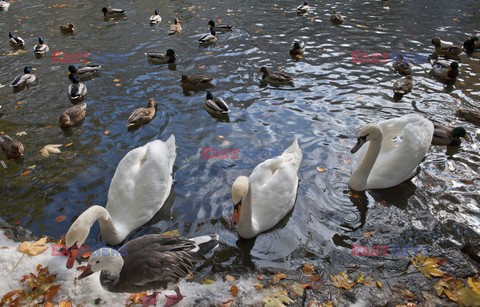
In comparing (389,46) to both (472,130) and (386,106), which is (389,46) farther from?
(472,130)

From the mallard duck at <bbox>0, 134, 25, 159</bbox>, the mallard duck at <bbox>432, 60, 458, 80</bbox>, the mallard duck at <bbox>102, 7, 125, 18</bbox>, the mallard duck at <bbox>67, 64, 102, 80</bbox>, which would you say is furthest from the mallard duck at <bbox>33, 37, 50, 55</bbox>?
the mallard duck at <bbox>432, 60, 458, 80</bbox>

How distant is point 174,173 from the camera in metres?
7.04

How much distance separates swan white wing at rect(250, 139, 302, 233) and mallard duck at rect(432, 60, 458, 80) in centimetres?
654

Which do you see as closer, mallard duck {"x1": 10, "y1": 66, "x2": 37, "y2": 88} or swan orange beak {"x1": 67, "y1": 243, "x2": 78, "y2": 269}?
swan orange beak {"x1": 67, "y1": 243, "x2": 78, "y2": 269}

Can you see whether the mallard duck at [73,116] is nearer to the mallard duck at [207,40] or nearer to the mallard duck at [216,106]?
the mallard duck at [216,106]

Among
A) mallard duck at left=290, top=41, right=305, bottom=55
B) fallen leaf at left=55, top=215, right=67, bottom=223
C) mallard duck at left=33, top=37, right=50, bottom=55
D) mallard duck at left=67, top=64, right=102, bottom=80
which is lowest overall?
fallen leaf at left=55, top=215, right=67, bottom=223

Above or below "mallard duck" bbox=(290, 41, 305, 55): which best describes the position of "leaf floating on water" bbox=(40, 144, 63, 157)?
below

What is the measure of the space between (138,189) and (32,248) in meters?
1.59

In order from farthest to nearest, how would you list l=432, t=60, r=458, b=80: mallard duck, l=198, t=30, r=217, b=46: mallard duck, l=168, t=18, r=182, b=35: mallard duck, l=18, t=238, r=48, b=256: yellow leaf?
l=168, t=18, r=182, b=35: mallard duck, l=198, t=30, r=217, b=46: mallard duck, l=432, t=60, r=458, b=80: mallard duck, l=18, t=238, r=48, b=256: yellow leaf

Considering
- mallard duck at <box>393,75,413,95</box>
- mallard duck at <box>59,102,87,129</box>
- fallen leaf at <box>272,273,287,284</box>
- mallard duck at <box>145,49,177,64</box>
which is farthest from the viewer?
mallard duck at <box>145,49,177,64</box>

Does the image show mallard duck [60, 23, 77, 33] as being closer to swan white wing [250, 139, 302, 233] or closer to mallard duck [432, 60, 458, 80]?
swan white wing [250, 139, 302, 233]

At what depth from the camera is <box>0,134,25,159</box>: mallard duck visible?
736 cm

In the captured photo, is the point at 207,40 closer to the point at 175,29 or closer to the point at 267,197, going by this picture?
the point at 175,29

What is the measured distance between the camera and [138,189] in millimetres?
5777
